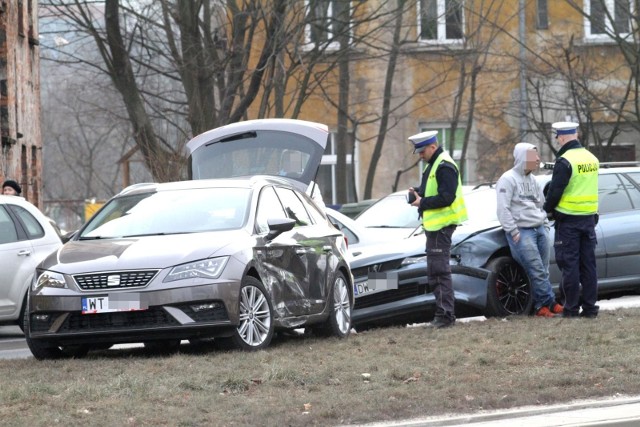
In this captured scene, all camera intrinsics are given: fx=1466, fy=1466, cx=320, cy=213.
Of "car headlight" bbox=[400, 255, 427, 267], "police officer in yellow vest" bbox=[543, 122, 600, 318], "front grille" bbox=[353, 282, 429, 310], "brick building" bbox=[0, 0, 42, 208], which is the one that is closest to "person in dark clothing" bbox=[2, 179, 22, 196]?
"brick building" bbox=[0, 0, 42, 208]

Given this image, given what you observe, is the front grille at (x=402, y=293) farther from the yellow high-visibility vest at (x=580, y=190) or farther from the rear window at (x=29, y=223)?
the rear window at (x=29, y=223)

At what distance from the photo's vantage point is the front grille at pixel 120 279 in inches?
431

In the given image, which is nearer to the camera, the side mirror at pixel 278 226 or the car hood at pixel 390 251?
the side mirror at pixel 278 226

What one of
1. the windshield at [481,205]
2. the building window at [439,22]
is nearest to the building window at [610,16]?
the building window at [439,22]

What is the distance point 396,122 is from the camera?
1382 inches

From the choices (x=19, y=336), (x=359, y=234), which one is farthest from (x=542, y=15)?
(x=359, y=234)

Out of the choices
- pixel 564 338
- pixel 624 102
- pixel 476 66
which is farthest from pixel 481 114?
pixel 564 338

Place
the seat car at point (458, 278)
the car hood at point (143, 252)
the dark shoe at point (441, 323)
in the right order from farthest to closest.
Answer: the seat car at point (458, 278)
the dark shoe at point (441, 323)
the car hood at point (143, 252)

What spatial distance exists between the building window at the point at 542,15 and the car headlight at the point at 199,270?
25.8 m

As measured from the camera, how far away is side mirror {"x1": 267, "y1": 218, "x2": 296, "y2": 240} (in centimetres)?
1186

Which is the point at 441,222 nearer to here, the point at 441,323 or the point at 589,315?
the point at 441,323

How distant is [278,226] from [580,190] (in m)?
3.22

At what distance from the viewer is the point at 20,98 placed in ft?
90.8

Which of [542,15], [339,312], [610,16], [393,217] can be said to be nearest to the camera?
[339,312]
